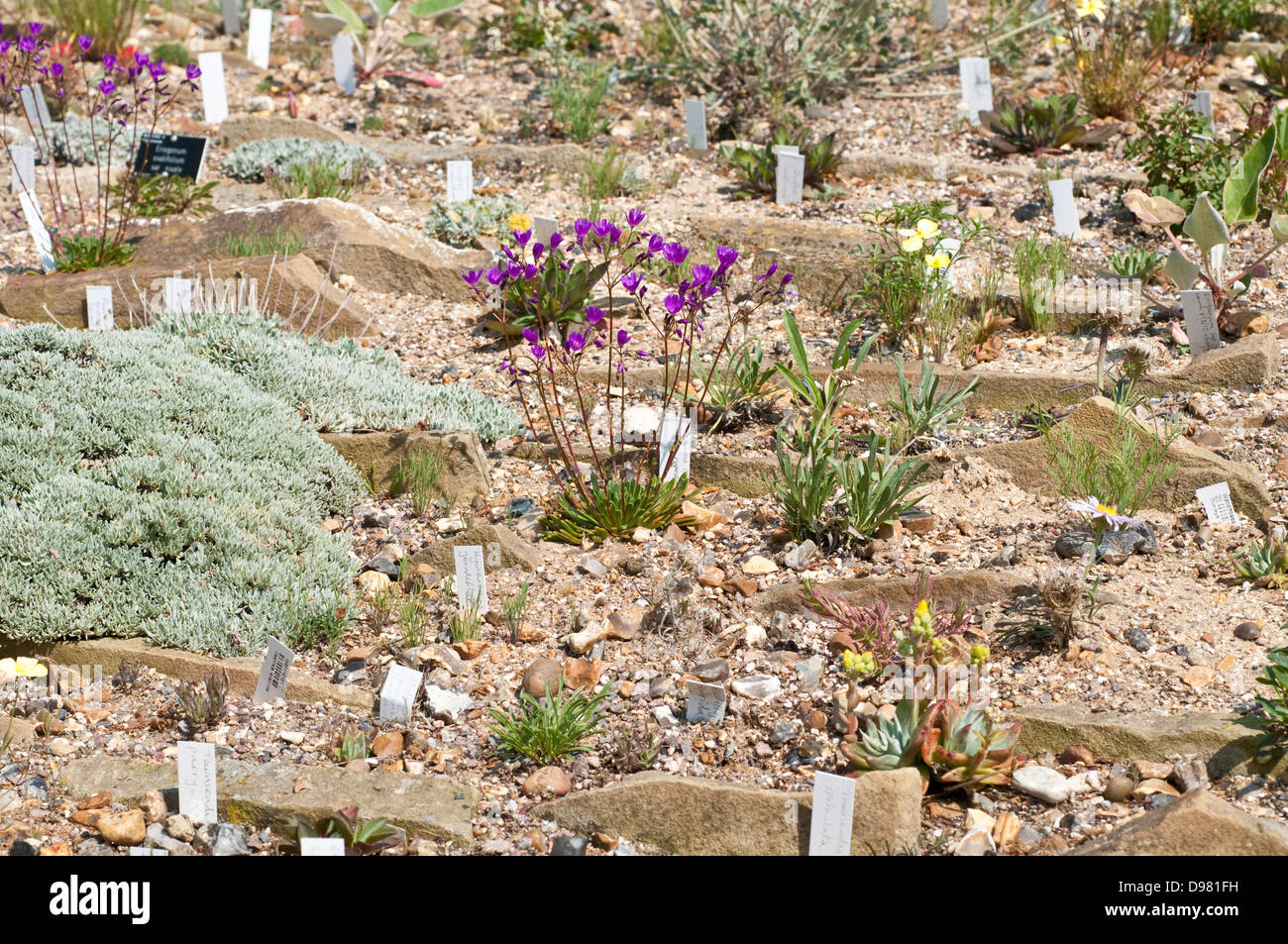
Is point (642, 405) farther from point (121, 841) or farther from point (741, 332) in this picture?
point (121, 841)

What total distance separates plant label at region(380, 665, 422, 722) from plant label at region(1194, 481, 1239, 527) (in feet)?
8.61

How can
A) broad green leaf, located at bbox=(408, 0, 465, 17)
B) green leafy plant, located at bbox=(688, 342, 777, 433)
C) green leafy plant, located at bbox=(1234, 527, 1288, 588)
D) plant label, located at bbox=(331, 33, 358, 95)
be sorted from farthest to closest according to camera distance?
broad green leaf, located at bbox=(408, 0, 465, 17) < plant label, located at bbox=(331, 33, 358, 95) < green leafy plant, located at bbox=(688, 342, 777, 433) < green leafy plant, located at bbox=(1234, 527, 1288, 588)

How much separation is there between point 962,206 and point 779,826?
15.4 feet

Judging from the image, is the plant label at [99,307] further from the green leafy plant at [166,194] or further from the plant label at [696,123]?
the plant label at [696,123]

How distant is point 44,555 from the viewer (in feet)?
12.8

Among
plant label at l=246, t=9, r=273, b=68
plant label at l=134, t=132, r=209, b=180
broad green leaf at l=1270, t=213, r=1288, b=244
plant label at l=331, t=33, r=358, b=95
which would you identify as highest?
plant label at l=246, t=9, r=273, b=68

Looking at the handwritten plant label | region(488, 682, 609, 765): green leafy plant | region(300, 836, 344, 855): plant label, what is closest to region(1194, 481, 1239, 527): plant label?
the handwritten plant label

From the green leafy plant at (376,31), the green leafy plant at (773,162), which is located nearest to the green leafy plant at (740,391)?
the green leafy plant at (773,162)

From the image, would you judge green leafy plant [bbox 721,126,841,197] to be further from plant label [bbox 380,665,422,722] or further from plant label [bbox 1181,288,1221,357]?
plant label [bbox 380,665,422,722]

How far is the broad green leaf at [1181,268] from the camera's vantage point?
16.9ft

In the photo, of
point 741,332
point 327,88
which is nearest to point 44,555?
point 741,332

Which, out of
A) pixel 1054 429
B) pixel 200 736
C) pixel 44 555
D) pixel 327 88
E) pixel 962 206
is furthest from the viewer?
pixel 327 88

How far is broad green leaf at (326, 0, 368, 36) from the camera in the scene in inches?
352
